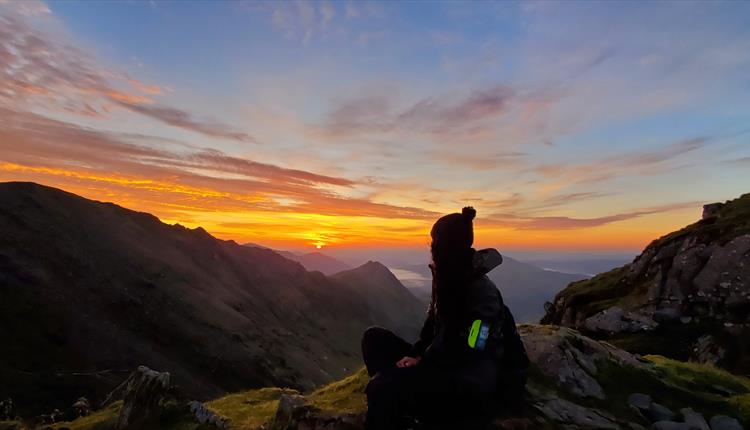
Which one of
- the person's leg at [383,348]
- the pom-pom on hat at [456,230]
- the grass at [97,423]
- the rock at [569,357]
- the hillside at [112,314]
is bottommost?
the hillside at [112,314]

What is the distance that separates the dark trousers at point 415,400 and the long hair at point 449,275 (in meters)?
1.09

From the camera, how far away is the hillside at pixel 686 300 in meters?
25.6

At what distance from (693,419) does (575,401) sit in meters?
2.88

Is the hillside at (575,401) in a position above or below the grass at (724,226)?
below

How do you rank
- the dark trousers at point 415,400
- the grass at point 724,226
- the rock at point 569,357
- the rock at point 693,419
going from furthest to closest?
the grass at point 724,226 < the rock at point 569,357 < the rock at point 693,419 < the dark trousers at point 415,400

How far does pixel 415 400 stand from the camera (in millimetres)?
7512

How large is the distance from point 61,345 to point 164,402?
92.1 metres

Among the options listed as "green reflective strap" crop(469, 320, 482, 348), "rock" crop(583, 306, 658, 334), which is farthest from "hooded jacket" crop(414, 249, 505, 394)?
"rock" crop(583, 306, 658, 334)

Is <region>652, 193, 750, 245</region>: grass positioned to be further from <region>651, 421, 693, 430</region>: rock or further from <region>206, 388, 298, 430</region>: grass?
<region>206, 388, 298, 430</region>: grass

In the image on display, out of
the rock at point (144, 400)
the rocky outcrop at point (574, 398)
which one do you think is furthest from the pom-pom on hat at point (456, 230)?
the rock at point (144, 400)

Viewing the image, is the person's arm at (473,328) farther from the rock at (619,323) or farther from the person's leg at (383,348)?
the rock at (619,323)

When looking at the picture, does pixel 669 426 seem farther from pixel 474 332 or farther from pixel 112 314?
pixel 112 314

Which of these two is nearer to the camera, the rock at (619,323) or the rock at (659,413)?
the rock at (659,413)

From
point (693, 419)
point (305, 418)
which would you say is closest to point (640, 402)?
point (693, 419)
